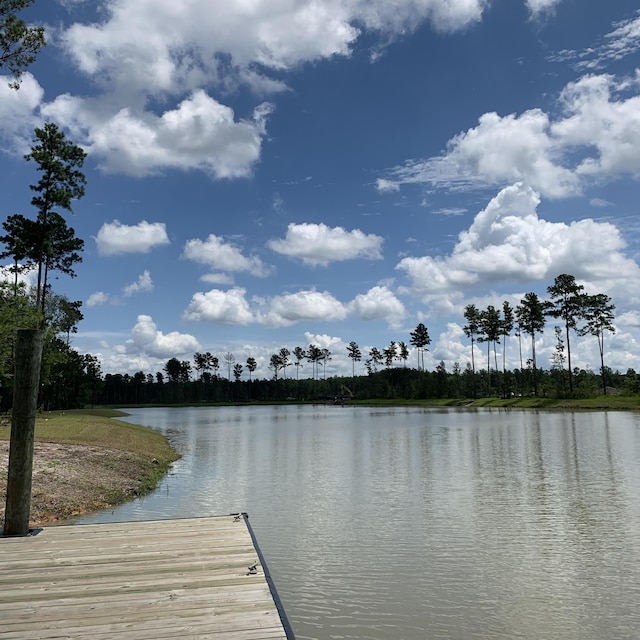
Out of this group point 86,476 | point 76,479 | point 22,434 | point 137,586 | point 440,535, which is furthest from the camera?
point 86,476

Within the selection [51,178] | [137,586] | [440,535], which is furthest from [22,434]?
[51,178]

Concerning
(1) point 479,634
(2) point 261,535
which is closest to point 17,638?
(1) point 479,634

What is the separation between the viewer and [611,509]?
57.6 feet

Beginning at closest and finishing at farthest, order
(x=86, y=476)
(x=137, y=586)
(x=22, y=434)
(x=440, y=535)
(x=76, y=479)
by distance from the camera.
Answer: (x=137, y=586) → (x=22, y=434) → (x=440, y=535) → (x=76, y=479) → (x=86, y=476)

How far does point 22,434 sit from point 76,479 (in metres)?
12.0

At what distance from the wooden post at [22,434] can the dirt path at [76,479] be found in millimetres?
5701

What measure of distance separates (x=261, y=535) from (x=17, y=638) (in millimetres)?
9850

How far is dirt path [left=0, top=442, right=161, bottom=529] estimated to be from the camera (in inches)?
702

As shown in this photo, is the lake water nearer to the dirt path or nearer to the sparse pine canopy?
the dirt path

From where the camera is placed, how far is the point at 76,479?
2161 centimetres

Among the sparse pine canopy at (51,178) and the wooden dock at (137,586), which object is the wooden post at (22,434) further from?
the sparse pine canopy at (51,178)

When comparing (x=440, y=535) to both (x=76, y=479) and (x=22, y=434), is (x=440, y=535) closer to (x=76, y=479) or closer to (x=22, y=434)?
(x=22, y=434)

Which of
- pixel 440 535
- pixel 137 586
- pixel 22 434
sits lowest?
pixel 440 535

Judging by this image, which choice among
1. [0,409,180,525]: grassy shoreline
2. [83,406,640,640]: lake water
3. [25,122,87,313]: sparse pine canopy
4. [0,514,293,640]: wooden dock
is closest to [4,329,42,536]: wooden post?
[0,514,293,640]: wooden dock
